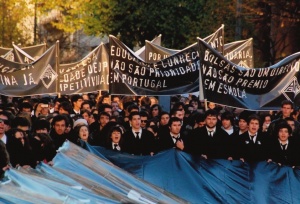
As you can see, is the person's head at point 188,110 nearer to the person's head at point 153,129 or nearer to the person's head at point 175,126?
the person's head at point 153,129

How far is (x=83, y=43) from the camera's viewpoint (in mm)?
63344

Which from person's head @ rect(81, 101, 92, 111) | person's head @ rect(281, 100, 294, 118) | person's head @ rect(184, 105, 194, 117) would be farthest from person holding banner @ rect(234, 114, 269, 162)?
person's head @ rect(184, 105, 194, 117)

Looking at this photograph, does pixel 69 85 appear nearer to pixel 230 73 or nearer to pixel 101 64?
pixel 101 64

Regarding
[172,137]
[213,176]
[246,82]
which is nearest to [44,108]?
[246,82]

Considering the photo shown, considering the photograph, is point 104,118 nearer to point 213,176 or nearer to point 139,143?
point 139,143

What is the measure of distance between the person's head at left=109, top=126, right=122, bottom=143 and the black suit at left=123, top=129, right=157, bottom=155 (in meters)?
0.18

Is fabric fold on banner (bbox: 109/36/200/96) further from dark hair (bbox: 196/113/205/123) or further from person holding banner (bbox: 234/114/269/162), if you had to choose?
person holding banner (bbox: 234/114/269/162)

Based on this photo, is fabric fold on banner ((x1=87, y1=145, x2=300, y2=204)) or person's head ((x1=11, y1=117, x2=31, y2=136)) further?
person's head ((x1=11, y1=117, x2=31, y2=136))

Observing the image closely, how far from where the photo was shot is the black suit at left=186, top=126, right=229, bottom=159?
14305mm

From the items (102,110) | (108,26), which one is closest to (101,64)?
(102,110)

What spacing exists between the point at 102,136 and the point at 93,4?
87.8 ft

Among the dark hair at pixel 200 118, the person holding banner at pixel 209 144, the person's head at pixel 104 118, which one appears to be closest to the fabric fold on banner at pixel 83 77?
the person's head at pixel 104 118

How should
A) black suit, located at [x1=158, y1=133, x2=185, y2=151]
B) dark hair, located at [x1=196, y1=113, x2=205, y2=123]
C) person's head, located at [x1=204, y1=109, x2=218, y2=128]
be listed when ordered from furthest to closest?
dark hair, located at [x1=196, y1=113, x2=205, y2=123] < person's head, located at [x1=204, y1=109, x2=218, y2=128] < black suit, located at [x1=158, y1=133, x2=185, y2=151]

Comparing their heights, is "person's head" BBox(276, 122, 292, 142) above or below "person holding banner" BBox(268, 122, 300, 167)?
above
